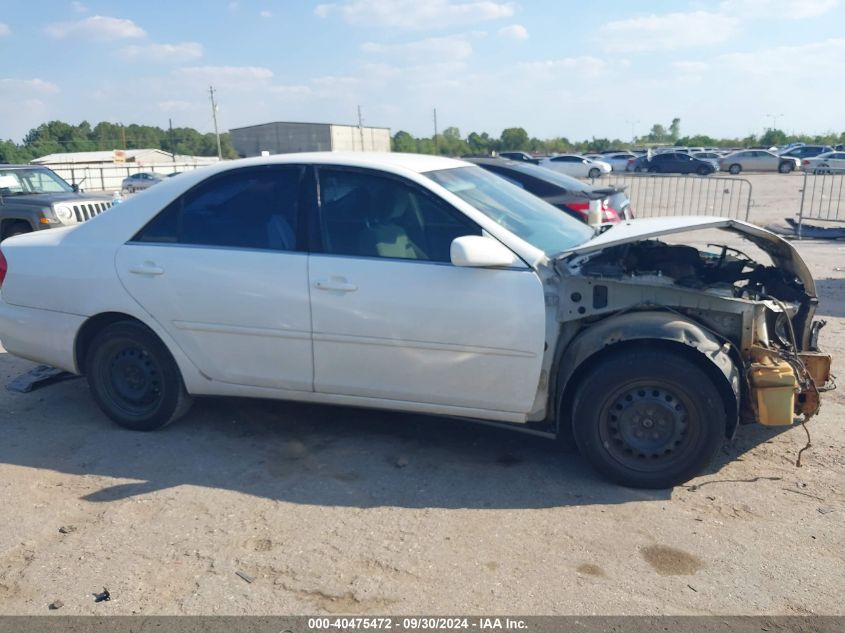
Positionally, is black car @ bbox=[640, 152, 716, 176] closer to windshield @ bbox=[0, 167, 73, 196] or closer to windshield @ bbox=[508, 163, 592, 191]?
windshield @ bbox=[508, 163, 592, 191]

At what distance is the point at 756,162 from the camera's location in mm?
44281

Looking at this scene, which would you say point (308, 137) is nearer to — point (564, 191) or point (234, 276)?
point (564, 191)

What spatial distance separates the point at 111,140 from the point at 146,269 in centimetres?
8491

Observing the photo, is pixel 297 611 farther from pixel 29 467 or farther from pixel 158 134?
pixel 158 134

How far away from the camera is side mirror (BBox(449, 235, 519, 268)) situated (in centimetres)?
407

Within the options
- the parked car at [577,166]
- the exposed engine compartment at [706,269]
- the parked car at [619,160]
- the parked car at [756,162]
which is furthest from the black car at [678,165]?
the exposed engine compartment at [706,269]

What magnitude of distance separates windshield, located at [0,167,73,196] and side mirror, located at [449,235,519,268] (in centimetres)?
1080

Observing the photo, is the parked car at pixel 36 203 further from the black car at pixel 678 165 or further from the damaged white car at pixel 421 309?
the black car at pixel 678 165

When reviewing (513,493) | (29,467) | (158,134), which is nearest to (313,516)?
(513,493)

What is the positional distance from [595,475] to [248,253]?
7.72 ft

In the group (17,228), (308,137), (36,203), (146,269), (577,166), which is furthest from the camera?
(577,166)

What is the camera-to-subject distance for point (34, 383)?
19.4ft

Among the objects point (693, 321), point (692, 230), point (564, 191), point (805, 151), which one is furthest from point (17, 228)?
point (805, 151)

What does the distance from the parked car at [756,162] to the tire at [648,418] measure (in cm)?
4365
